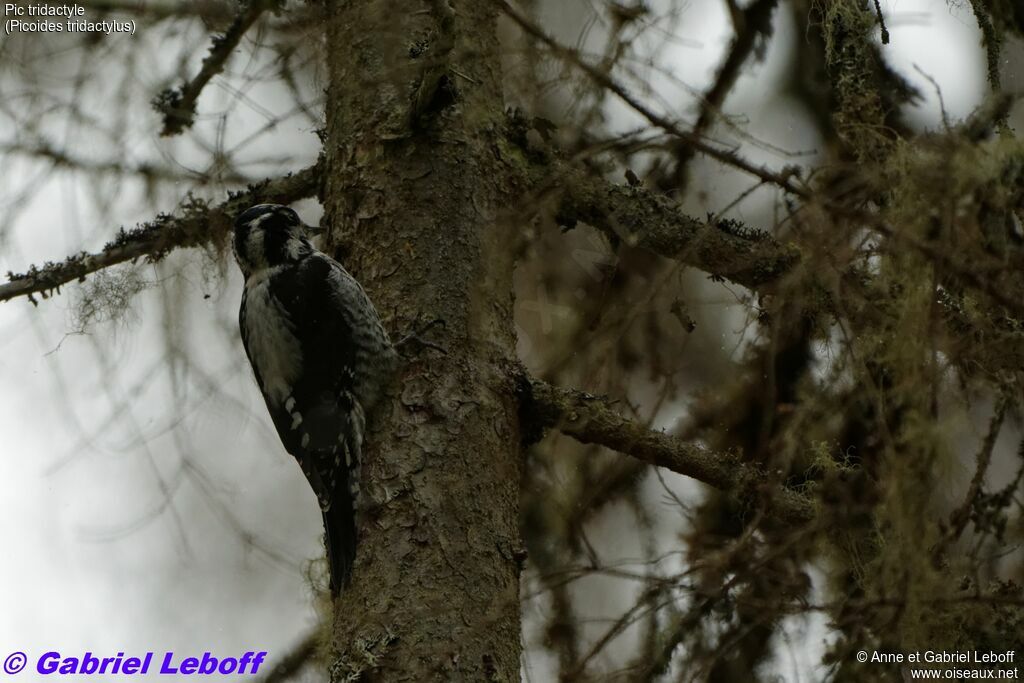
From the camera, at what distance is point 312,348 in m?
4.02

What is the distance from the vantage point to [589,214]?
322 cm

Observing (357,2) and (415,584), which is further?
(357,2)

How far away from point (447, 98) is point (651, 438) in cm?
102

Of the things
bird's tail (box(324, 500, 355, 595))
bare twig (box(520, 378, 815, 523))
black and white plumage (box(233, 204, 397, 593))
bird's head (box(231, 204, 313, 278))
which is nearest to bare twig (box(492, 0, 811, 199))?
bare twig (box(520, 378, 815, 523))

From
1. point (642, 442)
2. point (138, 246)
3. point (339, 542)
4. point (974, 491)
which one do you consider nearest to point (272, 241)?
point (138, 246)

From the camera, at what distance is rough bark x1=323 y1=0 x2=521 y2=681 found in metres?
2.65

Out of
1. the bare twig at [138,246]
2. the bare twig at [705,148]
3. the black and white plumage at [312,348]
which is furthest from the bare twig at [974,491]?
the bare twig at [138,246]

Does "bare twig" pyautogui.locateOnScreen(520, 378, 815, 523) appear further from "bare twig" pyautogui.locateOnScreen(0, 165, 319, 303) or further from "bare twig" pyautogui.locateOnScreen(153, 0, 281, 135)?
"bare twig" pyautogui.locateOnScreen(153, 0, 281, 135)

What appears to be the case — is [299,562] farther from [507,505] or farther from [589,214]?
[589,214]

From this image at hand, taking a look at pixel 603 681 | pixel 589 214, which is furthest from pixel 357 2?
pixel 603 681

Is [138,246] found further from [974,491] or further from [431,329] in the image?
[974,491]

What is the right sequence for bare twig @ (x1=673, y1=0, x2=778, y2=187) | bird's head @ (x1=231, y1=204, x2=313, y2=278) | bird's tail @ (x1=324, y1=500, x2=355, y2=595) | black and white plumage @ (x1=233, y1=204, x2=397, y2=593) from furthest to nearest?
1. bare twig @ (x1=673, y1=0, x2=778, y2=187)
2. bird's head @ (x1=231, y1=204, x2=313, y2=278)
3. black and white plumage @ (x1=233, y1=204, x2=397, y2=593)
4. bird's tail @ (x1=324, y1=500, x2=355, y2=595)

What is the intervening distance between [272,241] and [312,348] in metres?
0.39

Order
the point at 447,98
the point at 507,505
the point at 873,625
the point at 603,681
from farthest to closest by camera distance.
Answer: the point at 447,98
the point at 507,505
the point at 603,681
the point at 873,625
